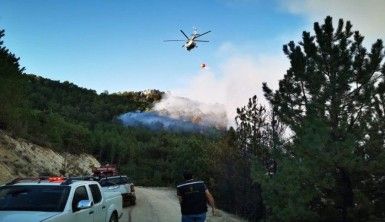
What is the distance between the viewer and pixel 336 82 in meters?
20.9

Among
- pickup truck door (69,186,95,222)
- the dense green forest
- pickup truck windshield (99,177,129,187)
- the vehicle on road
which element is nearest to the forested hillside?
the dense green forest

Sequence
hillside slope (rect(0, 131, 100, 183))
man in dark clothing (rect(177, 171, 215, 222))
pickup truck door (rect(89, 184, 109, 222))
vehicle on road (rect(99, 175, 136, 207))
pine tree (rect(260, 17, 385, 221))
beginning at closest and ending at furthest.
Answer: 1. man in dark clothing (rect(177, 171, 215, 222))
2. pickup truck door (rect(89, 184, 109, 222))
3. pine tree (rect(260, 17, 385, 221))
4. vehicle on road (rect(99, 175, 136, 207))
5. hillside slope (rect(0, 131, 100, 183))

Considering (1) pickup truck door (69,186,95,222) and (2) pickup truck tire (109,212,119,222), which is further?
(2) pickup truck tire (109,212,119,222)

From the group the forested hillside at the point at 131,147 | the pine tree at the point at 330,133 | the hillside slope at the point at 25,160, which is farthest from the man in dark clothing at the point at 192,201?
the hillside slope at the point at 25,160

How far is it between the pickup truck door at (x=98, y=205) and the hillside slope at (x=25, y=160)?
18.5 m

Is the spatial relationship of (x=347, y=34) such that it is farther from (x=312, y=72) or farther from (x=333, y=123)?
(x=333, y=123)

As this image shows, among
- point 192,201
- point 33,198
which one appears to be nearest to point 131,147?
point 192,201

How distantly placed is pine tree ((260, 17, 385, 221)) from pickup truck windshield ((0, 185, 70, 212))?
10.5 metres

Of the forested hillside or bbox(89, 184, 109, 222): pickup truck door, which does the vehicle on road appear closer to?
the forested hillside

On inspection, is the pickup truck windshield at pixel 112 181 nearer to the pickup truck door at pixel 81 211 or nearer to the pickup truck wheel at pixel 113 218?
the pickup truck wheel at pixel 113 218

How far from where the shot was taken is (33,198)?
30.2 ft

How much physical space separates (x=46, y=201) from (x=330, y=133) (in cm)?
1304

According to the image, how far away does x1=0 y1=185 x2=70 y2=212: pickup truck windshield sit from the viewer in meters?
8.91

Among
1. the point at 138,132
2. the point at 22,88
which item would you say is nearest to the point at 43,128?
the point at 22,88
